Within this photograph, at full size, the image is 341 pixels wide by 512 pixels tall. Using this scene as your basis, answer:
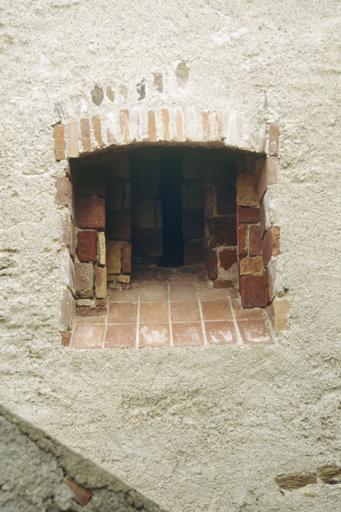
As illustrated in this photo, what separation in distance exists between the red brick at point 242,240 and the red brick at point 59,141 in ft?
3.26

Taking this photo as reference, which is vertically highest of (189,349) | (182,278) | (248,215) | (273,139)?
(273,139)

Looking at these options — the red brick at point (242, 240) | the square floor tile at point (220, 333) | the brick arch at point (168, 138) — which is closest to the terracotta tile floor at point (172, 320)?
the square floor tile at point (220, 333)

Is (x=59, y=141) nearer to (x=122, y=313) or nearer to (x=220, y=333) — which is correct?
(x=122, y=313)

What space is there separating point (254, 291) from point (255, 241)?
0.89 feet

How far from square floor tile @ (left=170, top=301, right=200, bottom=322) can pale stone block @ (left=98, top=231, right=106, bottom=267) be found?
43cm

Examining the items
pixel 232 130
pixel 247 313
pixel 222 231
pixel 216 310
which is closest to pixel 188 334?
pixel 216 310

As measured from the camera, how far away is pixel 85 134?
2160 mm

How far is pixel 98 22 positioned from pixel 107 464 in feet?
7.11

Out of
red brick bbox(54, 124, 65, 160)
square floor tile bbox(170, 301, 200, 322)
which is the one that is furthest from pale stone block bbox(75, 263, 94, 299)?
red brick bbox(54, 124, 65, 160)

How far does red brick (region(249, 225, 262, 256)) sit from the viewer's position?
2.35 metres

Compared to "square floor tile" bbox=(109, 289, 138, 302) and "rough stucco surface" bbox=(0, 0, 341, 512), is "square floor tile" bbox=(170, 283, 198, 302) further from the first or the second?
"rough stucco surface" bbox=(0, 0, 341, 512)

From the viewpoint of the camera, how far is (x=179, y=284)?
252 cm

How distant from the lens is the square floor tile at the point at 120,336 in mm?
2066

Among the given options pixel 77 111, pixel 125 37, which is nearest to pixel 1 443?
pixel 77 111
